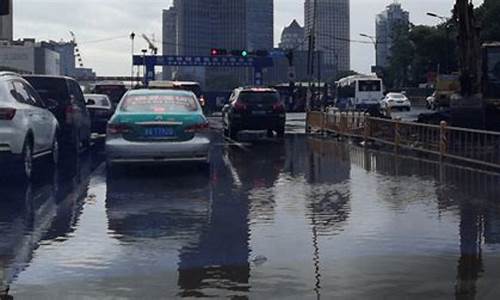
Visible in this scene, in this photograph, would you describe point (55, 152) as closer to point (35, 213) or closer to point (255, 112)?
point (35, 213)

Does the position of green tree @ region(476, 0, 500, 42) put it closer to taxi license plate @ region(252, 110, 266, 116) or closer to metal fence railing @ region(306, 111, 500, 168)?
metal fence railing @ region(306, 111, 500, 168)

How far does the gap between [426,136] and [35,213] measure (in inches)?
415

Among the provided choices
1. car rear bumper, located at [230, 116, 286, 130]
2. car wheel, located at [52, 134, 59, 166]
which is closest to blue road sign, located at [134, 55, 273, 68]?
car rear bumper, located at [230, 116, 286, 130]

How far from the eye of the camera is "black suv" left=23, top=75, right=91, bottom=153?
16.8m

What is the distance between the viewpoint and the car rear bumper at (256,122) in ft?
83.4

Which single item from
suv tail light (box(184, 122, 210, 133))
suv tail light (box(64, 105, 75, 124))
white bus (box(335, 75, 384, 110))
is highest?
white bus (box(335, 75, 384, 110))

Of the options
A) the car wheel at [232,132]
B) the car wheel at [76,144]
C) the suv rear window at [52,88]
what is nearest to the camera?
the suv rear window at [52,88]

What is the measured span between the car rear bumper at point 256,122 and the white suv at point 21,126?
11293mm

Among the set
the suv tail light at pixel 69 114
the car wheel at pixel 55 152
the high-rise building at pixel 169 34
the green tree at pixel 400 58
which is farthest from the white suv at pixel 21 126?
the high-rise building at pixel 169 34

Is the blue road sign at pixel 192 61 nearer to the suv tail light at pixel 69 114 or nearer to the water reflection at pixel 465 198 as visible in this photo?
the water reflection at pixel 465 198

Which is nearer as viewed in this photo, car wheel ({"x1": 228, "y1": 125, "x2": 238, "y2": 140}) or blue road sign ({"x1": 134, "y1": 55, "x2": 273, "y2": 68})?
car wheel ({"x1": 228, "y1": 125, "x2": 238, "y2": 140})

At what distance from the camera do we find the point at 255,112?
25484 millimetres

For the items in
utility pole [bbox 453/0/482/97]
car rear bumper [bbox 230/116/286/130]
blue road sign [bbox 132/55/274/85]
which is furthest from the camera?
blue road sign [bbox 132/55/274/85]

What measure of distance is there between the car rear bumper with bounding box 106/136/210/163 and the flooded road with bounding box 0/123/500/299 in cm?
39
